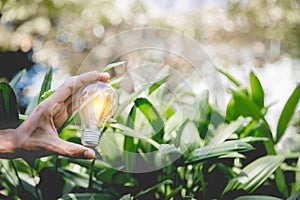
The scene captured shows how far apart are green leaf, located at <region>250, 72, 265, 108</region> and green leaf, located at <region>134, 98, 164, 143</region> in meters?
0.24

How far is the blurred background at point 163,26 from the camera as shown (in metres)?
4.42

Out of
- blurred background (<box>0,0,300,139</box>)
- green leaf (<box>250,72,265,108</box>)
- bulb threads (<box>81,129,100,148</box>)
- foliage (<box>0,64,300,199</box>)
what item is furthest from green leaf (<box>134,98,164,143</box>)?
blurred background (<box>0,0,300,139</box>)

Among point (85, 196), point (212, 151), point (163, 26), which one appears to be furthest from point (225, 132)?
point (163, 26)

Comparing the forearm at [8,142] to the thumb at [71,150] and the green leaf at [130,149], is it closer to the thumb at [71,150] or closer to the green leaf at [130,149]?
the thumb at [71,150]

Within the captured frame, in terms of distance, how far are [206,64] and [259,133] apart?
8.0 inches

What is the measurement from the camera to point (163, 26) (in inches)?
188

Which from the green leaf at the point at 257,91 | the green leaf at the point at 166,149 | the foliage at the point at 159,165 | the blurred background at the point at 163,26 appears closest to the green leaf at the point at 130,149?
the foliage at the point at 159,165

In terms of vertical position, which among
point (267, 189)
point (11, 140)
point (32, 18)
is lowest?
point (267, 189)

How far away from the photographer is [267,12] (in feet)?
16.9

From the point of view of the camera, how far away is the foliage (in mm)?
589

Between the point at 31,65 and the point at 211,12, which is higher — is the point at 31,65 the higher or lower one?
the lower one

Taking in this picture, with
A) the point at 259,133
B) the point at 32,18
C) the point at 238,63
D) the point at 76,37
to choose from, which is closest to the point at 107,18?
the point at 76,37

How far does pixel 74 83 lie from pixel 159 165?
19 centimetres

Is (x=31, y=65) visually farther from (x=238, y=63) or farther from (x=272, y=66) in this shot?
(x=272, y=66)
